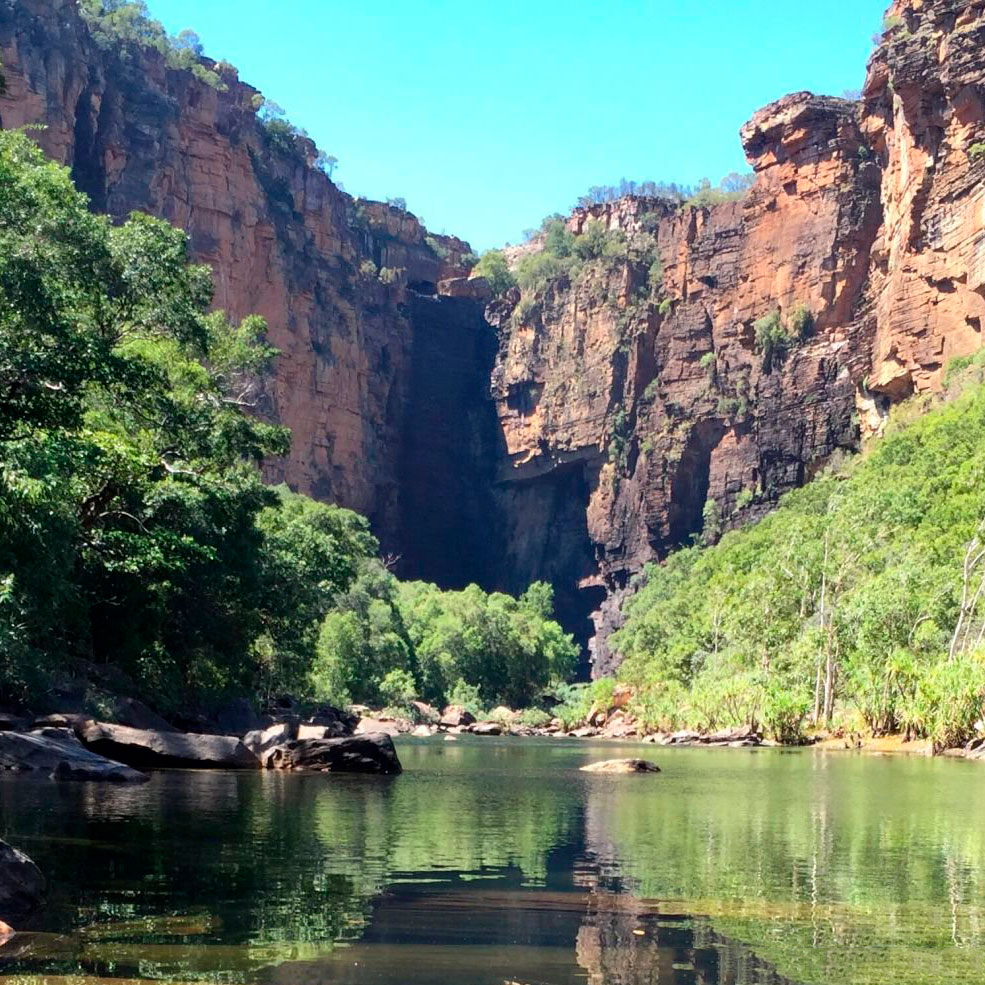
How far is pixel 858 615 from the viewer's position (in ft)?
177

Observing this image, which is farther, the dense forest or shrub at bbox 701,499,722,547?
shrub at bbox 701,499,722,547

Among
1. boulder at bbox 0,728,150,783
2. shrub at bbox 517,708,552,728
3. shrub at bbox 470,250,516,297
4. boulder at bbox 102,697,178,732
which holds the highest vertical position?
shrub at bbox 470,250,516,297

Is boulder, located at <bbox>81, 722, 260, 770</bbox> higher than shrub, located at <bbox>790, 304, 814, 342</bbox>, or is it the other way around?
shrub, located at <bbox>790, 304, 814, 342</bbox>

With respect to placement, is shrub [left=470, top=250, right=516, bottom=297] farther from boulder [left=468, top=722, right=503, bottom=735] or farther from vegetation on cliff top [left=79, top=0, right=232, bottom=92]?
boulder [left=468, top=722, right=503, bottom=735]

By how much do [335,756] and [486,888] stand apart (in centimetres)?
1634

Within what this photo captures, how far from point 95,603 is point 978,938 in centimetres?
2371

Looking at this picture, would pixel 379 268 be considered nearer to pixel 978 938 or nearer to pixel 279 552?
pixel 279 552

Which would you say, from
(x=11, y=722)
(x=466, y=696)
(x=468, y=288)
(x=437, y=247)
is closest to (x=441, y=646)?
(x=466, y=696)

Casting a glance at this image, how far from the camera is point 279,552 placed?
3797 centimetres

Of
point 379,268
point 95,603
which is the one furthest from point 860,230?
point 95,603

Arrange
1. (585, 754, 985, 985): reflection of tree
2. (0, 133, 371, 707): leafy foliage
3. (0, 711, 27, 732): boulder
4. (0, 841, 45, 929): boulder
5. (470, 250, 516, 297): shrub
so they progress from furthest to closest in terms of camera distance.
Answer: (470, 250, 516, 297): shrub → (0, 711, 27, 732): boulder → (0, 133, 371, 707): leafy foliage → (0, 841, 45, 929): boulder → (585, 754, 985, 985): reflection of tree

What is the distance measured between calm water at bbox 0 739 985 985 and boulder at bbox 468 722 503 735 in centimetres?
5060

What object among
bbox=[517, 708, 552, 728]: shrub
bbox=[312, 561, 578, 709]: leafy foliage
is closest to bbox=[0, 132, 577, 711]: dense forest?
bbox=[312, 561, 578, 709]: leafy foliage

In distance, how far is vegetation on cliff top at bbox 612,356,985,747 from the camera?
49344 mm
